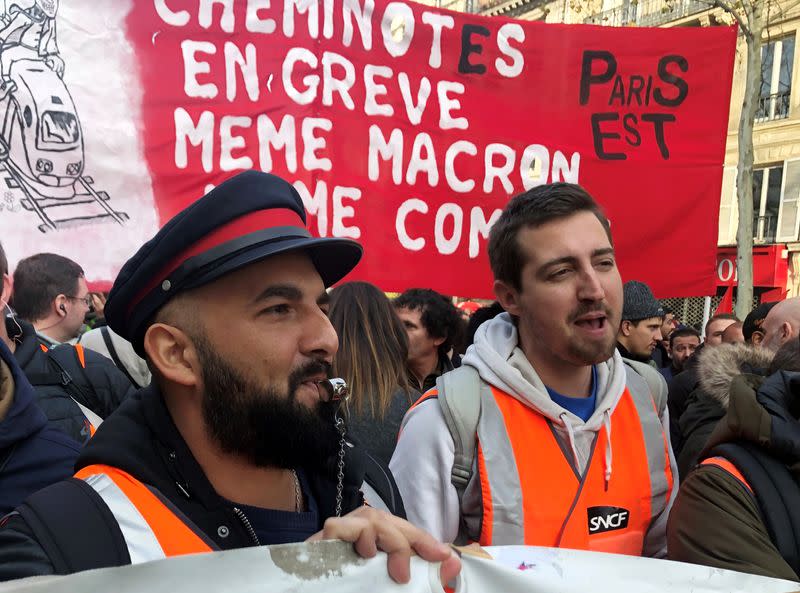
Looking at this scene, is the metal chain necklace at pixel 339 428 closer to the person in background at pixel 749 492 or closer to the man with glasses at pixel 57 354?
the person in background at pixel 749 492

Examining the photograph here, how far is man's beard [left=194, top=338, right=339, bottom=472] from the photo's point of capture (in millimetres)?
1389

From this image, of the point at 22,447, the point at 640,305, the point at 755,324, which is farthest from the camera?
the point at 755,324

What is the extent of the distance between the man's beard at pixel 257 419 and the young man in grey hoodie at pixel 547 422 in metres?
0.59

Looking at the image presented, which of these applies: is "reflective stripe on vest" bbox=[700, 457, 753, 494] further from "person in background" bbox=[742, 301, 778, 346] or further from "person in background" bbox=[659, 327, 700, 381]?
"person in background" bbox=[659, 327, 700, 381]

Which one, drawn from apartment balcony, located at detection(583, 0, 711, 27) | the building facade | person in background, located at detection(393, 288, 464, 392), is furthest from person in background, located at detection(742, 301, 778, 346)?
apartment balcony, located at detection(583, 0, 711, 27)

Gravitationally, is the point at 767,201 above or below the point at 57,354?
above

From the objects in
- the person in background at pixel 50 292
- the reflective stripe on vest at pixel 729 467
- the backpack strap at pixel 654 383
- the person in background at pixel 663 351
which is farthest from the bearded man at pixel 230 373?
the person in background at pixel 663 351

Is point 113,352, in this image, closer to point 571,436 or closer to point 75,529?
point 571,436

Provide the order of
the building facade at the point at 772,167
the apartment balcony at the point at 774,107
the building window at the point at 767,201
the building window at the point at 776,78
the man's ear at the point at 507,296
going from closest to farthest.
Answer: the man's ear at the point at 507,296, the building facade at the point at 772,167, the building window at the point at 776,78, the apartment balcony at the point at 774,107, the building window at the point at 767,201

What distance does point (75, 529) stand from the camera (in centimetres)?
113

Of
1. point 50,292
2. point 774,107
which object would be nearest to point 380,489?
point 50,292

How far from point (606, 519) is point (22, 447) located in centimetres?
158

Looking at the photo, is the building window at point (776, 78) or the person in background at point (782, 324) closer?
the person in background at point (782, 324)

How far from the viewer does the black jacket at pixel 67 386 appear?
255 centimetres
